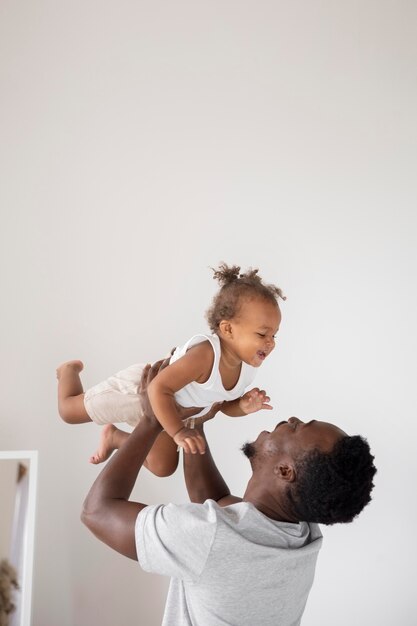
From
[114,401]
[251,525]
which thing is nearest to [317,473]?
[251,525]

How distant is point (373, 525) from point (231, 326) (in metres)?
0.97

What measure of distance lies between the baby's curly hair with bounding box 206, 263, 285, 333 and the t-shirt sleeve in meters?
0.54

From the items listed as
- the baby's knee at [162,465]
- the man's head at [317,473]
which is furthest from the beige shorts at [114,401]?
the man's head at [317,473]

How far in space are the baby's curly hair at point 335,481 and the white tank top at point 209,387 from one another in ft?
1.11

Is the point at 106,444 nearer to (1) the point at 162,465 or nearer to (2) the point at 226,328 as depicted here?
(1) the point at 162,465

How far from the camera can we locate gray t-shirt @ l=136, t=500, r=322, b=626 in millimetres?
1379

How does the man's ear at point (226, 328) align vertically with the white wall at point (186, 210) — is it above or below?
below

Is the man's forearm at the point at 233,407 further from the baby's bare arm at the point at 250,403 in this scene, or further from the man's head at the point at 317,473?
the man's head at the point at 317,473

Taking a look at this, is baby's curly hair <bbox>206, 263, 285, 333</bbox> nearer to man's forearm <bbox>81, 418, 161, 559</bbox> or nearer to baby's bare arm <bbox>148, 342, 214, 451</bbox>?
baby's bare arm <bbox>148, 342, 214, 451</bbox>

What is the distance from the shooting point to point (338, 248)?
243 centimetres

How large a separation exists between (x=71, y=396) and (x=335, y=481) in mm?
830

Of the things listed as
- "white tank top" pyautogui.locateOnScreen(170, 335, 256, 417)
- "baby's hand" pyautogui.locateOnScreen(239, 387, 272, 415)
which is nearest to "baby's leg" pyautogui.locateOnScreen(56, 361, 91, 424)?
"white tank top" pyautogui.locateOnScreen(170, 335, 256, 417)

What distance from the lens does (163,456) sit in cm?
191

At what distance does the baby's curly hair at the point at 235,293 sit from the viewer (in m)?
1.76
